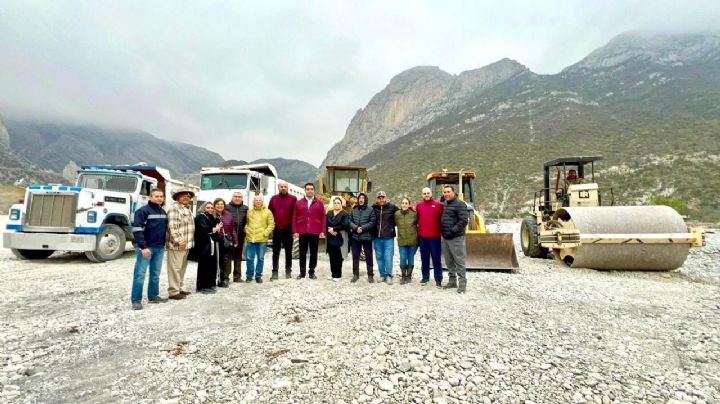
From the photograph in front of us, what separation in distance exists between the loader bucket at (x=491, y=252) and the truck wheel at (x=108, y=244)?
889 cm

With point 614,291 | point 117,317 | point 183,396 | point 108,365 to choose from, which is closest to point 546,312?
point 614,291

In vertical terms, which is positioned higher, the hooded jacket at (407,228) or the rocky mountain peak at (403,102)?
the rocky mountain peak at (403,102)

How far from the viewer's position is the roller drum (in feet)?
25.0

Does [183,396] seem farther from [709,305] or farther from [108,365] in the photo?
[709,305]

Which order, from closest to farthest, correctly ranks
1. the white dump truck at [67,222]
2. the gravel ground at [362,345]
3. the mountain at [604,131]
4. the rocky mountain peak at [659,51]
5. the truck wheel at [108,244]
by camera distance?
the gravel ground at [362,345] < the white dump truck at [67,222] < the truck wheel at [108,244] < the mountain at [604,131] < the rocky mountain peak at [659,51]

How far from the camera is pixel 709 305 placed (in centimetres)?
531

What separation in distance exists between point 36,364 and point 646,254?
10.1 metres

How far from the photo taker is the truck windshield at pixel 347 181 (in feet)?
40.0

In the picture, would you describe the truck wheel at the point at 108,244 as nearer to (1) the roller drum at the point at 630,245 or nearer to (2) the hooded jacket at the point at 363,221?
(2) the hooded jacket at the point at 363,221

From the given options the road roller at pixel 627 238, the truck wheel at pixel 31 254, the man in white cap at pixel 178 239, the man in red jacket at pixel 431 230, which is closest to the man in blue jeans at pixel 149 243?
the man in white cap at pixel 178 239

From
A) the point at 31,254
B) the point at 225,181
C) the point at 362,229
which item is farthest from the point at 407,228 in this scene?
the point at 31,254

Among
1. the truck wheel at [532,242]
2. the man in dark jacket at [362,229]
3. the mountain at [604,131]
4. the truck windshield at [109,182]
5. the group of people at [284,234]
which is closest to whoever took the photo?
the group of people at [284,234]

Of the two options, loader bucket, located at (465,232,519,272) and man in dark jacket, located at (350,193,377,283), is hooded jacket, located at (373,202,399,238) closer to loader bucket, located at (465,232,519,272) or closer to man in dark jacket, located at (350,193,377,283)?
man in dark jacket, located at (350,193,377,283)

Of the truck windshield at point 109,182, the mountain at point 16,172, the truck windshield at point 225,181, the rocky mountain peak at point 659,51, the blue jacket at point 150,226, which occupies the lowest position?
the blue jacket at point 150,226
